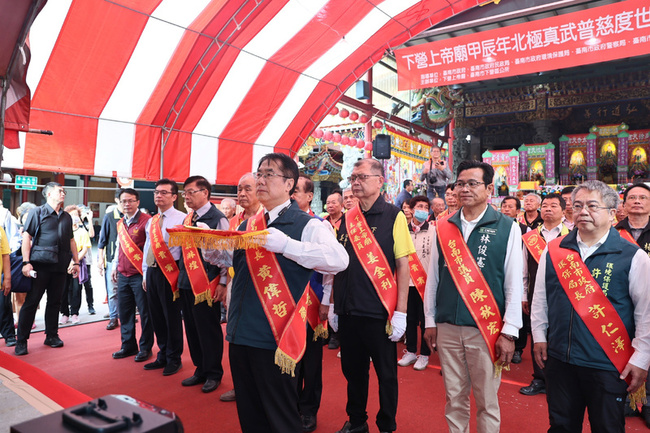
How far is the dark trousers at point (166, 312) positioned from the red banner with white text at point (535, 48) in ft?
18.0

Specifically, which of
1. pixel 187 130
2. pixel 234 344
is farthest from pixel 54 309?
pixel 234 344

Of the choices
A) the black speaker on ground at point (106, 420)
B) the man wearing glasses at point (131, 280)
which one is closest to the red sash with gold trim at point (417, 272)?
the man wearing glasses at point (131, 280)

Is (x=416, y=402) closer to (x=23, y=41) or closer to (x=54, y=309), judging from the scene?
(x=23, y=41)

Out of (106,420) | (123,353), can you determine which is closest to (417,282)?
(123,353)

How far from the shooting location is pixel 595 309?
186cm

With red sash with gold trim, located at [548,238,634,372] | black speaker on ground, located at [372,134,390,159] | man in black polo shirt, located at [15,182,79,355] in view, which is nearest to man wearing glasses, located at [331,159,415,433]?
red sash with gold trim, located at [548,238,634,372]

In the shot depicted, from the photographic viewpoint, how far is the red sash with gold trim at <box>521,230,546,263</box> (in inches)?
139

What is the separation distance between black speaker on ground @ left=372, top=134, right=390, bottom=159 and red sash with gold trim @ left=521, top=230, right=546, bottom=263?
6076 millimetres

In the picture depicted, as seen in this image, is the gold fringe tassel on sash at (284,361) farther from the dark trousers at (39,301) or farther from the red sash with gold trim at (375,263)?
the dark trousers at (39,301)

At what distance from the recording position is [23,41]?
7.57ft

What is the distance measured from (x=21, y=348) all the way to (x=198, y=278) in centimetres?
225

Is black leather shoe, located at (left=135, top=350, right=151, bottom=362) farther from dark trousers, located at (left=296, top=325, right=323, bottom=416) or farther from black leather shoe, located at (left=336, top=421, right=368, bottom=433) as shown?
black leather shoe, located at (left=336, top=421, right=368, bottom=433)

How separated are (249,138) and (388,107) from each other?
8581mm

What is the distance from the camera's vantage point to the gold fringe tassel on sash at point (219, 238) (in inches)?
65.0
